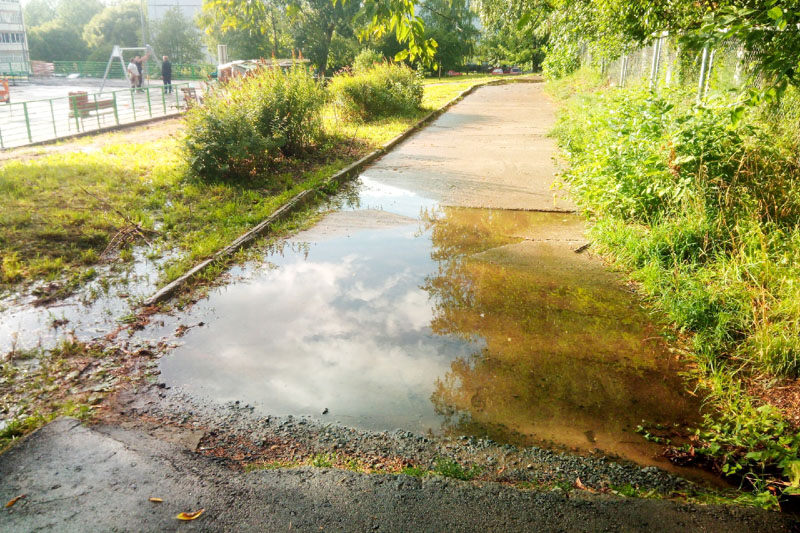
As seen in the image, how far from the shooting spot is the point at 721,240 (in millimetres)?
5547

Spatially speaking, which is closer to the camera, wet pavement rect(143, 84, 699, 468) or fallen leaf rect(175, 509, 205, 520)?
fallen leaf rect(175, 509, 205, 520)

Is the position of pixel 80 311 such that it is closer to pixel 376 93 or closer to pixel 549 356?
pixel 549 356

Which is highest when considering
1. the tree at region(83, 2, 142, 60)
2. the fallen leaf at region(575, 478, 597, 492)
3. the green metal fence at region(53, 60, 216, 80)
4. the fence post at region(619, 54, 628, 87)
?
the tree at region(83, 2, 142, 60)

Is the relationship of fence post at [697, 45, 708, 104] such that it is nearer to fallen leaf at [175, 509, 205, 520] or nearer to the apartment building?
fallen leaf at [175, 509, 205, 520]

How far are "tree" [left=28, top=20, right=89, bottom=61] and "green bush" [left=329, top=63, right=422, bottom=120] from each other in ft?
222

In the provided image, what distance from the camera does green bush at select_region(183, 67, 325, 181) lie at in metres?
9.13

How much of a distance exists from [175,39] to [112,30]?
10757 millimetres

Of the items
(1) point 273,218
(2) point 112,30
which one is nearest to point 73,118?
(1) point 273,218

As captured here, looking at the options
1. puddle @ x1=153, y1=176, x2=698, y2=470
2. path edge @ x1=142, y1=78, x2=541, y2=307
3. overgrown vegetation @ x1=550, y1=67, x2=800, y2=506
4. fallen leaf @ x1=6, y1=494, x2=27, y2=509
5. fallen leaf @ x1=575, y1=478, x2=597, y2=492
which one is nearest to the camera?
fallen leaf @ x1=6, y1=494, x2=27, y2=509

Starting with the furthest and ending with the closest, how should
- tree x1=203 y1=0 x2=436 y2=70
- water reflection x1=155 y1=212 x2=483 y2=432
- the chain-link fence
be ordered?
the chain-link fence → tree x1=203 y1=0 x2=436 y2=70 → water reflection x1=155 y1=212 x2=483 y2=432

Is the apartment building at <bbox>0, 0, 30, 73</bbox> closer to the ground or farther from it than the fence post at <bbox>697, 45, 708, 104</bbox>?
farther from it

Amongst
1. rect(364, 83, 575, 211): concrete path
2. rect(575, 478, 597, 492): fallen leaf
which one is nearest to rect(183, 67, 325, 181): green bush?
rect(364, 83, 575, 211): concrete path

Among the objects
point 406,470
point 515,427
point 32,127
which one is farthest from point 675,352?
point 32,127

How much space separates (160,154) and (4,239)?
599cm
